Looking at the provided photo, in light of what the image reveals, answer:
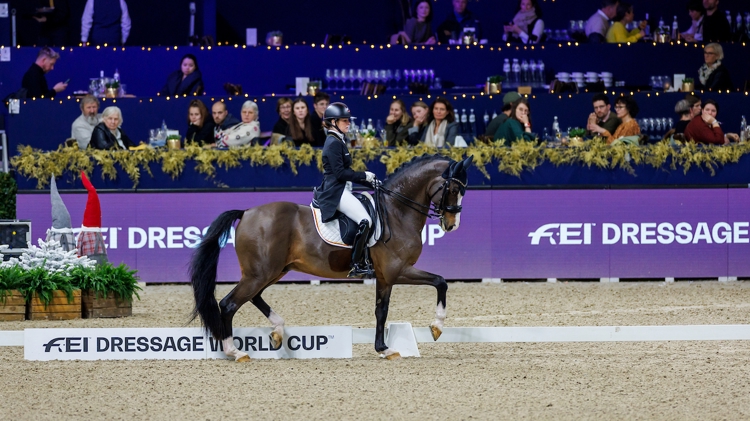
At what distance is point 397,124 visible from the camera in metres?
14.0

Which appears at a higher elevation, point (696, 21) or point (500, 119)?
point (696, 21)

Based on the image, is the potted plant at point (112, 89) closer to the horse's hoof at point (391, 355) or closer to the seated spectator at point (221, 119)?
the seated spectator at point (221, 119)

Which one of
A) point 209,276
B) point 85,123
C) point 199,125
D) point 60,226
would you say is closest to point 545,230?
point 199,125

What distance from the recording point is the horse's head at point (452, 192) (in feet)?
27.1

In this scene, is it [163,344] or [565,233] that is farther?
[565,233]

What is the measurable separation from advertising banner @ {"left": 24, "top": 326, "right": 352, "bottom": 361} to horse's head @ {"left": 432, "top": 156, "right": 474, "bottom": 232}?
1208 millimetres

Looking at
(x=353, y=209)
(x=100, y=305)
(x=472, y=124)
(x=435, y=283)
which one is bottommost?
(x=100, y=305)

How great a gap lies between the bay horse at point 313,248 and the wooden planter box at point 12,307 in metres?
3.14

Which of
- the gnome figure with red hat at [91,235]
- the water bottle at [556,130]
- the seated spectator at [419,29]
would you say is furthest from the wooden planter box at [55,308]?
the seated spectator at [419,29]

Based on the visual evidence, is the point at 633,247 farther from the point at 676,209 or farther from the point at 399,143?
the point at 399,143

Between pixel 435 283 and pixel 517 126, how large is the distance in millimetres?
5915

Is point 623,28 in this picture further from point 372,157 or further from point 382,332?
point 382,332

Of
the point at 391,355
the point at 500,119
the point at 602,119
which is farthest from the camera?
the point at 602,119

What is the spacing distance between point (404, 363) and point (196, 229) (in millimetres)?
5841
